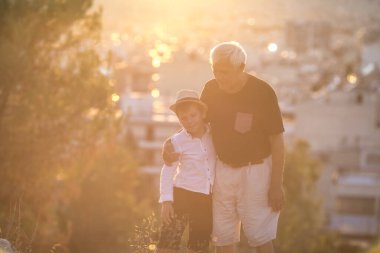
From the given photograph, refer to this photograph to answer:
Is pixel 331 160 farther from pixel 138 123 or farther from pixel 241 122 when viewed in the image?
pixel 241 122

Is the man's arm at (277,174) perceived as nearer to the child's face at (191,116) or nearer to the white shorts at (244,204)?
the white shorts at (244,204)

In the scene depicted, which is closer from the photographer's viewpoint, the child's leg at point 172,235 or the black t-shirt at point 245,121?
the child's leg at point 172,235

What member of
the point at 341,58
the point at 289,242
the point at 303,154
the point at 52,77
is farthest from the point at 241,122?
the point at 341,58

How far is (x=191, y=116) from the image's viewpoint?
5887mm

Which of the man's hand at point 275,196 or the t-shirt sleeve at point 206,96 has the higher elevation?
the t-shirt sleeve at point 206,96

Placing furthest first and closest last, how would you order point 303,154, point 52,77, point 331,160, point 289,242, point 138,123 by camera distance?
point 138,123 < point 331,160 < point 303,154 < point 289,242 < point 52,77

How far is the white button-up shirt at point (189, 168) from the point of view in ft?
19.4

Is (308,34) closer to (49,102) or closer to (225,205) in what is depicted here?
(49,102)

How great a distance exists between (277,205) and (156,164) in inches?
1463

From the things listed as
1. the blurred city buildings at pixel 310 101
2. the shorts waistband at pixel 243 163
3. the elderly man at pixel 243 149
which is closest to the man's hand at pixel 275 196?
the elderly man at pixel 243 149

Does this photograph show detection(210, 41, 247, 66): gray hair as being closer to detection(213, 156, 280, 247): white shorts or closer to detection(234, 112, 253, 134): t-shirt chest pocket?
detection(234, 112, 253, 134): t-shirt chest pocket

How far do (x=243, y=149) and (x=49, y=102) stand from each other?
34.6ft

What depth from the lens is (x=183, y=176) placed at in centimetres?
595

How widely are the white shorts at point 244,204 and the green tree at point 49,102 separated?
835 cm
